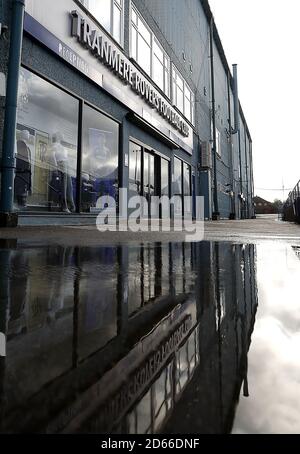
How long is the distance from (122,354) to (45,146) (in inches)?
253

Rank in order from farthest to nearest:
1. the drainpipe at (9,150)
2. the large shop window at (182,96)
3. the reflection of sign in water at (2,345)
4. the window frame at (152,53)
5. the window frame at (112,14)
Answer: the large shop window at (182,96) < the window frame at (152,53) < the window frame at (112,14) < the drainpipe at (9,150) < the reflection of sign in water at (2,345)

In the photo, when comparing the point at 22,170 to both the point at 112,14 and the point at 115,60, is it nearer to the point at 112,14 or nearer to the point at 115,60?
the point at 115,60

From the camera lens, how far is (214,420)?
0.45 metres

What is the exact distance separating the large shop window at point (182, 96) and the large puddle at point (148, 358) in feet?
44.3

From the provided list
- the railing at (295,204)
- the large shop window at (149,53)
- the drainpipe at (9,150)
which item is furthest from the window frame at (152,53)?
the railing at (295,204)

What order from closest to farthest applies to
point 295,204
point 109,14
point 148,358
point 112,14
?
point 148,358, point 109,14, point 112,14, point 295,204

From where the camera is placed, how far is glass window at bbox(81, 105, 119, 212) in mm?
7719

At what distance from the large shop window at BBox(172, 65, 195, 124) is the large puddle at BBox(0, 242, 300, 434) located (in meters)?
13.5

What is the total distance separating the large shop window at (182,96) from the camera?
13.9 metres

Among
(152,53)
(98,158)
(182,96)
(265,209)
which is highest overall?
(265,209)

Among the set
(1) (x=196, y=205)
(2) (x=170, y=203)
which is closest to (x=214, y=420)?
(2) (x=170, y=203)

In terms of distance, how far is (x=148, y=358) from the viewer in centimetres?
64

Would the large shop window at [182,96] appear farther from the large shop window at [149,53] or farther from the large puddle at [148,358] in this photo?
the large puddle at [148,358]

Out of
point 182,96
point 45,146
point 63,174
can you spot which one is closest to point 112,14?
point 45,146
